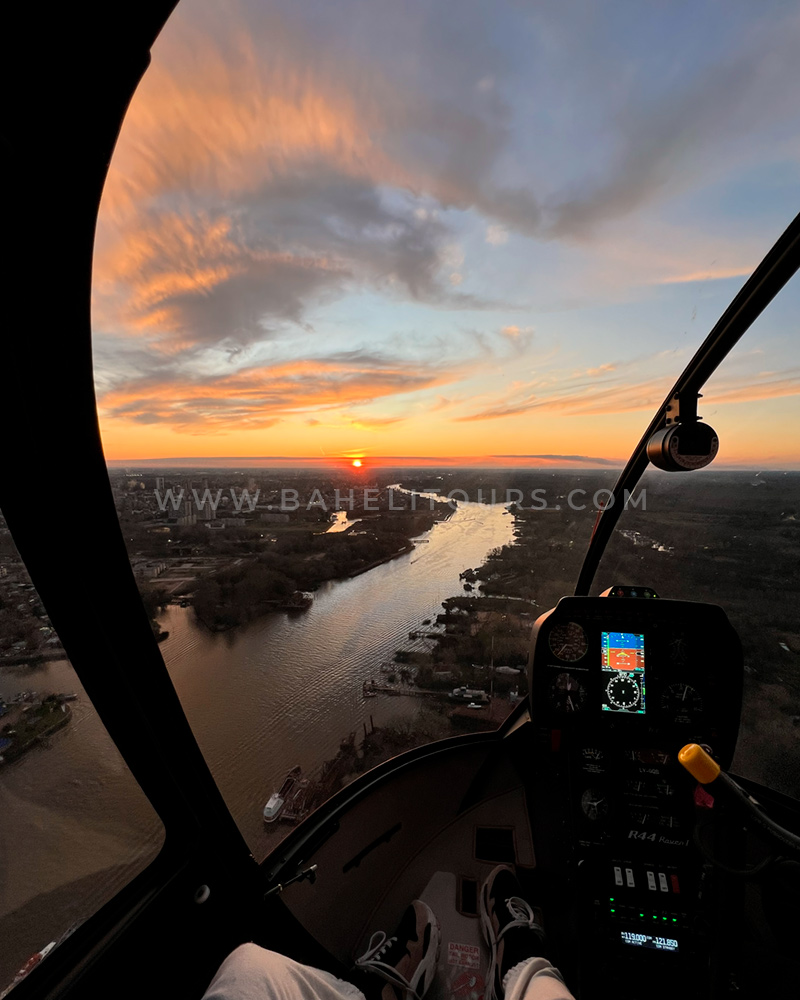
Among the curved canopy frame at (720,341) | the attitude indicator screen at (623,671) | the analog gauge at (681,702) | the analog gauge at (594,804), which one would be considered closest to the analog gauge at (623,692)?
the attitude indicator screen at (623,671)

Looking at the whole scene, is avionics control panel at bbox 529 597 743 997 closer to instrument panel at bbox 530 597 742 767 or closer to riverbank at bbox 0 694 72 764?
instrument panel at bbox 530 597 742 767

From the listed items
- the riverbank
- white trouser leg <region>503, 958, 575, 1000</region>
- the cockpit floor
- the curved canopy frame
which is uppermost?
the curved canopy frame

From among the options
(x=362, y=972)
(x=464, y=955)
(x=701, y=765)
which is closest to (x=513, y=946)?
(x=464, y=955)

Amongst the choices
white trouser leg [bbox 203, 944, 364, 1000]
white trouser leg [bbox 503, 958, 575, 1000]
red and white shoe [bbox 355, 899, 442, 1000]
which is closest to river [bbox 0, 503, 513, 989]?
white trouser leg [bbox 203, 944, 364, 1000]

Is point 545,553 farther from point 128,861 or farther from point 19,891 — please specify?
point 19,891

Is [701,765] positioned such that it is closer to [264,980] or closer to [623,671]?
[623,671]

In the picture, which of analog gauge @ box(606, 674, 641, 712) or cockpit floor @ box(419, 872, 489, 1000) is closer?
cockpit floor @ box(419, 872, 489, 1000)

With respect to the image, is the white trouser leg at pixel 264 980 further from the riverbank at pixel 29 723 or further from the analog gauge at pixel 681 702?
the analog gauge at pixel 681 702
